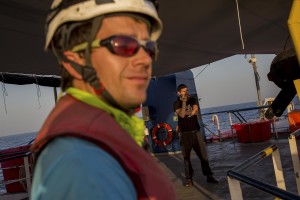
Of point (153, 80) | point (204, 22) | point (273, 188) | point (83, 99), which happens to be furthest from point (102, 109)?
point (153, 80)

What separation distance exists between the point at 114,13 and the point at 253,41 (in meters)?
8.13

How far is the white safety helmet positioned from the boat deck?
477 centimetres

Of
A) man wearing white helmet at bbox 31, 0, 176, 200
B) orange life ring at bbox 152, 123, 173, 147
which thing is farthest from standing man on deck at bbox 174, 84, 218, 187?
man wearing white helmet at bbox 31, 0, 176, 200

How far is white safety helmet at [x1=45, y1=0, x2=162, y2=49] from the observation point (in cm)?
110

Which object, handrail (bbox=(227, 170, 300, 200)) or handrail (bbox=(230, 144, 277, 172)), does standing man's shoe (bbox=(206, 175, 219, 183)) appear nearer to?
handrail (bbox=(230, 144, 277, 172))

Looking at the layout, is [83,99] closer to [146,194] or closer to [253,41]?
[146,194]

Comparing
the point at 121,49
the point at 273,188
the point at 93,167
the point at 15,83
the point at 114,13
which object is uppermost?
the point at 15,83

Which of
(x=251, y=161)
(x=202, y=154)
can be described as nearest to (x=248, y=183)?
(x=251, y=161)

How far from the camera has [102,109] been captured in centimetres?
100

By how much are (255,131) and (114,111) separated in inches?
426

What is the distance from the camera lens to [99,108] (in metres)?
1.00

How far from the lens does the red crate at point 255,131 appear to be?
36.4 feet

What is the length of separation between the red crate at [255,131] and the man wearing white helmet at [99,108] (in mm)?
10383

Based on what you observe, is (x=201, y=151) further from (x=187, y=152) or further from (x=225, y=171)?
(x=225, y=171)
